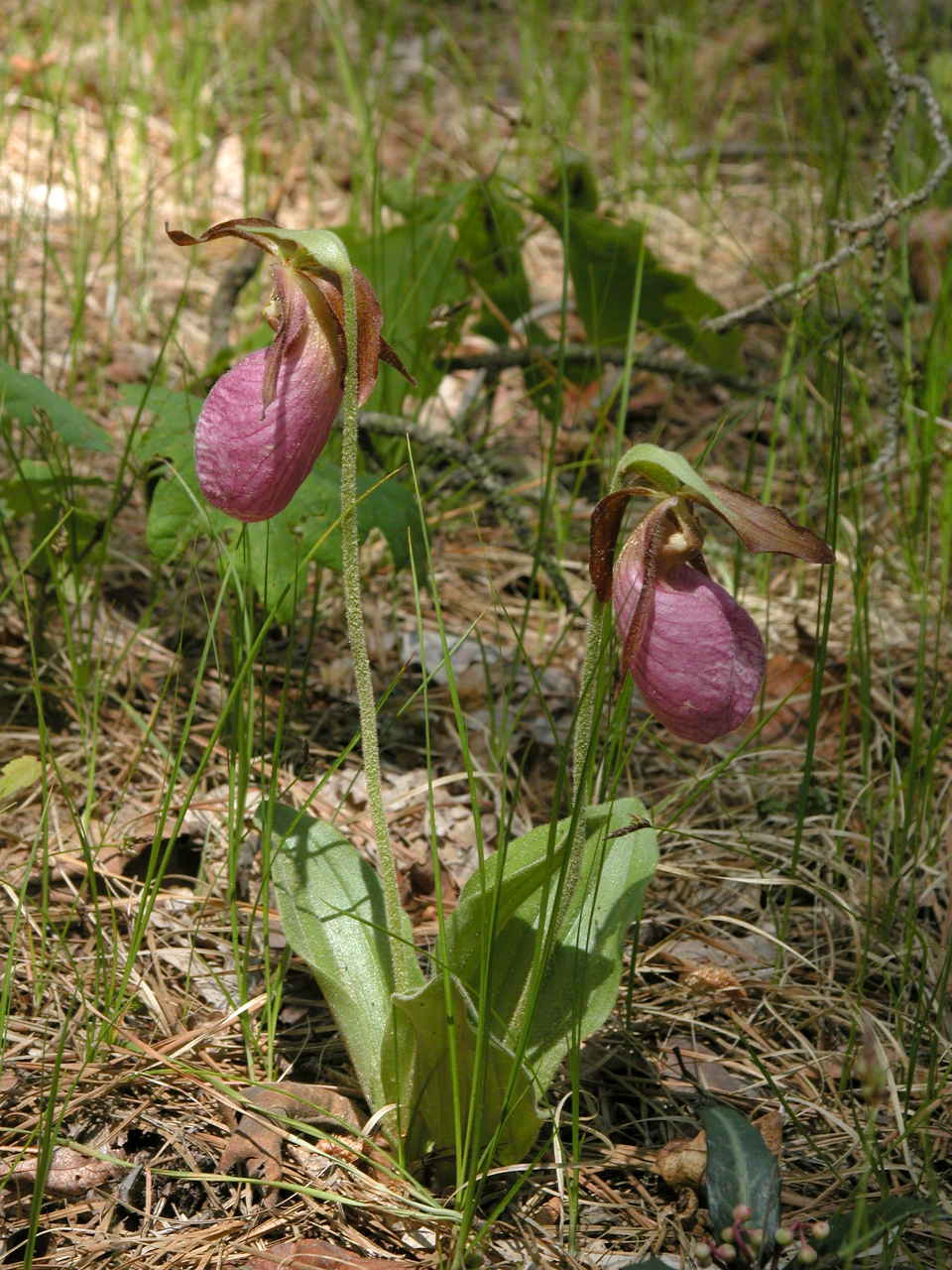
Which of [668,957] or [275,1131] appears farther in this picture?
[668,957]

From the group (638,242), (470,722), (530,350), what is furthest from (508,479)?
(470,722)

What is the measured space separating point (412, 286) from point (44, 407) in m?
0.87

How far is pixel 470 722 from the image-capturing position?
2158 mm

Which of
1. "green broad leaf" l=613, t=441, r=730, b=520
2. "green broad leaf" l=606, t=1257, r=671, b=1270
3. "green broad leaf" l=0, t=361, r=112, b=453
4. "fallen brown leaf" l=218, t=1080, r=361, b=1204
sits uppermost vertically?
"green broad leaf" l=0, t=361, r=112, b=453

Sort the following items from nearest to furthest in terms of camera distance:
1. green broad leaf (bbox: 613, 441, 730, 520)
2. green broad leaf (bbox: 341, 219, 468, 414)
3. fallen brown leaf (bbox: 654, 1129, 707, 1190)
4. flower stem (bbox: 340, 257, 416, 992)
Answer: green broad leaf (bbox: 613, 441, 730, 520) < flower stem (bbox: 340, 257, 416, 992) < fallen brown leaf (bbox: 654, 1129, 707, 1190) < green broad leaf (bbox: 341, 219, 468, 414)

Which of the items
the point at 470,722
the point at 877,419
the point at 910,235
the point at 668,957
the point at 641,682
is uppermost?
the point at 910,235

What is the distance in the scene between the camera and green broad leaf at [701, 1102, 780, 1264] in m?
1.20

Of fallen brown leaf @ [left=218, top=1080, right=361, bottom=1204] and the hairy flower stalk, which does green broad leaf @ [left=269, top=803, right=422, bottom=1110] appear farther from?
the hairy flower stalk

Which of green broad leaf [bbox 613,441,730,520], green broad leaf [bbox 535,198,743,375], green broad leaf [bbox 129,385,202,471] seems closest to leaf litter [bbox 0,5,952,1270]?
green broad leaf [bbox 613,441,730,520]

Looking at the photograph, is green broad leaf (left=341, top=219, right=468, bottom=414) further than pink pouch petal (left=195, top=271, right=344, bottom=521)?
Yes

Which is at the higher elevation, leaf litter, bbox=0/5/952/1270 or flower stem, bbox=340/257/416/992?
flower stem, bbox=340/257/416/992

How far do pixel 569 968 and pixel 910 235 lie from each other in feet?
8.90

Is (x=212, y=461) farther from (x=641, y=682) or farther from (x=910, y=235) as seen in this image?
(x=910, y=235)

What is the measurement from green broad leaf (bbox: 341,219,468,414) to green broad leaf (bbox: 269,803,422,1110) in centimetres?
114
